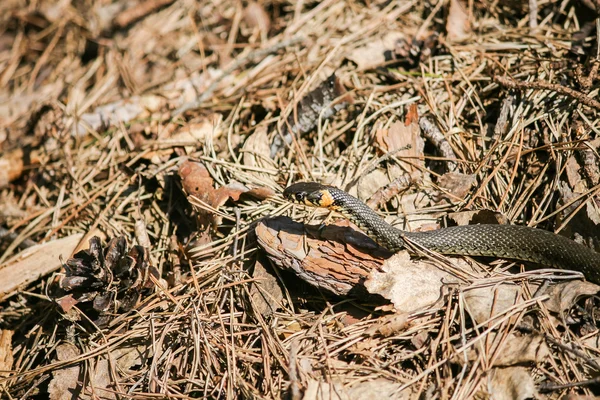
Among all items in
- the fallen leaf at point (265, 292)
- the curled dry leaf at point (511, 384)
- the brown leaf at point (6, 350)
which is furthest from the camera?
the brown leaf at point (6, 350)

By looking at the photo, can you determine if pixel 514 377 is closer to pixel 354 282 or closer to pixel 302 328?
pixel 354 282

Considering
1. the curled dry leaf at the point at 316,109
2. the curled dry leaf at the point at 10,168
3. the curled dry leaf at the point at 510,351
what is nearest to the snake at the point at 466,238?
the curled dry leaf at the point at 510,351

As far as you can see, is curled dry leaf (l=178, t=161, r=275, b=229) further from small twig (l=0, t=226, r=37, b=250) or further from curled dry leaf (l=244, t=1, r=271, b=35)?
curled dry leaf (l=244, t=1, r=271, b=35)

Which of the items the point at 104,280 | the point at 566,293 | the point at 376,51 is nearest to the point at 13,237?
the point at 104,280

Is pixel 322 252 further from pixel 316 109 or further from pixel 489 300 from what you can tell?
pixel 316 109

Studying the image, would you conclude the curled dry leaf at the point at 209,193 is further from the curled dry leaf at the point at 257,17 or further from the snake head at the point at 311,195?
the curled dry leaf at the point at 257,17

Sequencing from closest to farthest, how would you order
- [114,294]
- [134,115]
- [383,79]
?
[114,294]
[383,79]
[134,115]

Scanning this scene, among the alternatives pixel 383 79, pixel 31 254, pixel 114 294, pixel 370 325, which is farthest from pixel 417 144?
pixel 31 254
